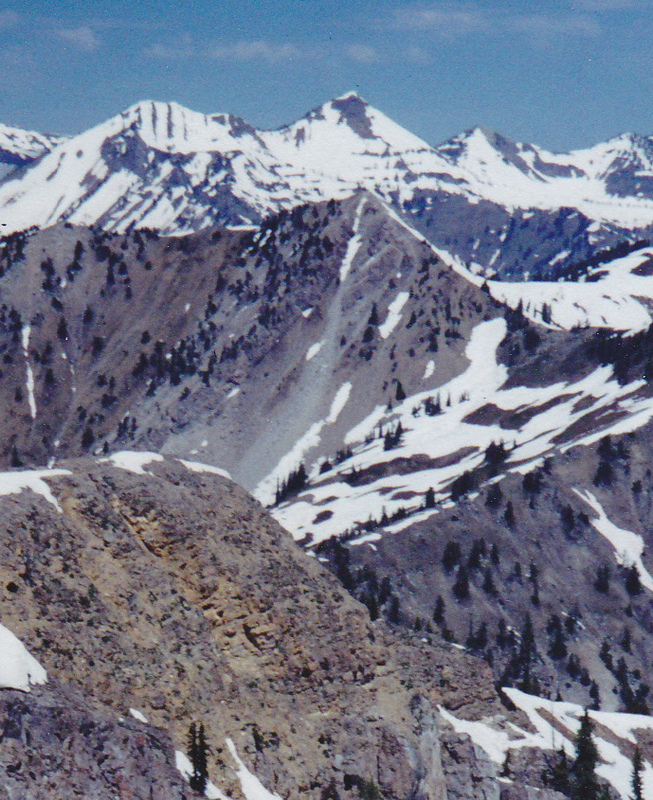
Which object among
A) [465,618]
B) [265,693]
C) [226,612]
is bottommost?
[265,693]

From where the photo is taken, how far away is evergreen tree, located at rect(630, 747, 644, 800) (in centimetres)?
7338

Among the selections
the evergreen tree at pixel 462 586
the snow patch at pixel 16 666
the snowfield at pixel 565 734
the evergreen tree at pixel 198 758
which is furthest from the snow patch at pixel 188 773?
the evergreen tree at pixel 462 586

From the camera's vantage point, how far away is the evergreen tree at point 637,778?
7338 cm

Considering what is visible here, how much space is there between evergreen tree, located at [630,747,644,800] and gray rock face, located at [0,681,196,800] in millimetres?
38714

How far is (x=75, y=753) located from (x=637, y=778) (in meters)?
45.3

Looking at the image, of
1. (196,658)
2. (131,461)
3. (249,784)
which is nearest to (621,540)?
(131,461)

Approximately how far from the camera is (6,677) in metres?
40.5

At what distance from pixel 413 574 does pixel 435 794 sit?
111m

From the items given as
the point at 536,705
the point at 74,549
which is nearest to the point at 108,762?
the point at 74,549

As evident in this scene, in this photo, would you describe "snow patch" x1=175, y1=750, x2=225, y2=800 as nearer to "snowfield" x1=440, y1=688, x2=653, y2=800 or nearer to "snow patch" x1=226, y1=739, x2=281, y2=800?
"snow patch" x1=226, y1=739, x2=281, y2=800

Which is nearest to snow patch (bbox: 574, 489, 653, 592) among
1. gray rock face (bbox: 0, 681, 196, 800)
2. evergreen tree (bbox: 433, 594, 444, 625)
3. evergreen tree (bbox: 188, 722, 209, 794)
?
evergreen tree (bbox: 433, 594, 444, 625)

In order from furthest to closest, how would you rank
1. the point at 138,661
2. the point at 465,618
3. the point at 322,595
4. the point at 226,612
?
the point at 465,618
the point at 322,595
the point at 226,612
the point at 138,661

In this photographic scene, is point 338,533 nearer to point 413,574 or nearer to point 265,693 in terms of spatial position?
point 413,574

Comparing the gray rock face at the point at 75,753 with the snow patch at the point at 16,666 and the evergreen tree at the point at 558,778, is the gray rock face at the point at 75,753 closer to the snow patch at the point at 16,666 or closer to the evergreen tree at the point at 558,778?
the snow patch at the point at 16,666
